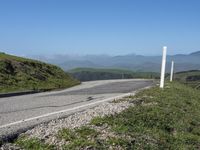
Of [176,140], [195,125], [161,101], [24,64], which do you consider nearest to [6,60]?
[24,64]

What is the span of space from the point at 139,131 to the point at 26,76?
1747cm

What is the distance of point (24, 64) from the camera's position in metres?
28.1

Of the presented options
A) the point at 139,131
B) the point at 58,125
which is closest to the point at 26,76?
the point at 58,125

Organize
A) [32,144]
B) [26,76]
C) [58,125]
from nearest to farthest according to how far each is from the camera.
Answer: [32,144] < [58,125] < [26,76]

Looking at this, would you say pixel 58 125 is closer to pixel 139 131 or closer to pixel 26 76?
pixel 139 131

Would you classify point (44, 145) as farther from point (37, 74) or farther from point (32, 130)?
point (37, 74)

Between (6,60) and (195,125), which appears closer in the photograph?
(195,125)

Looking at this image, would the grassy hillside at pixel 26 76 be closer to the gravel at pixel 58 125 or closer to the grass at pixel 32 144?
the gravel at pixel 58 125

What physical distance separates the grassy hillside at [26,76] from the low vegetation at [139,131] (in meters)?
10.9

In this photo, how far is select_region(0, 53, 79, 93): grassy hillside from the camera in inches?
863

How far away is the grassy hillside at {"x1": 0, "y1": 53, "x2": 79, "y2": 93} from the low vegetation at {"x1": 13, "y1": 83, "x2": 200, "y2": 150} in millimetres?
10930

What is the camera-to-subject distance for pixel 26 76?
82.1 ft

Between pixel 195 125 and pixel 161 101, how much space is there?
9.16 ft

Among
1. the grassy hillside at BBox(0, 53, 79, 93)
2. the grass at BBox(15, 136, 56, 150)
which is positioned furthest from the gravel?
the grassy hillside at BBox(0, 53, 79, 93)
